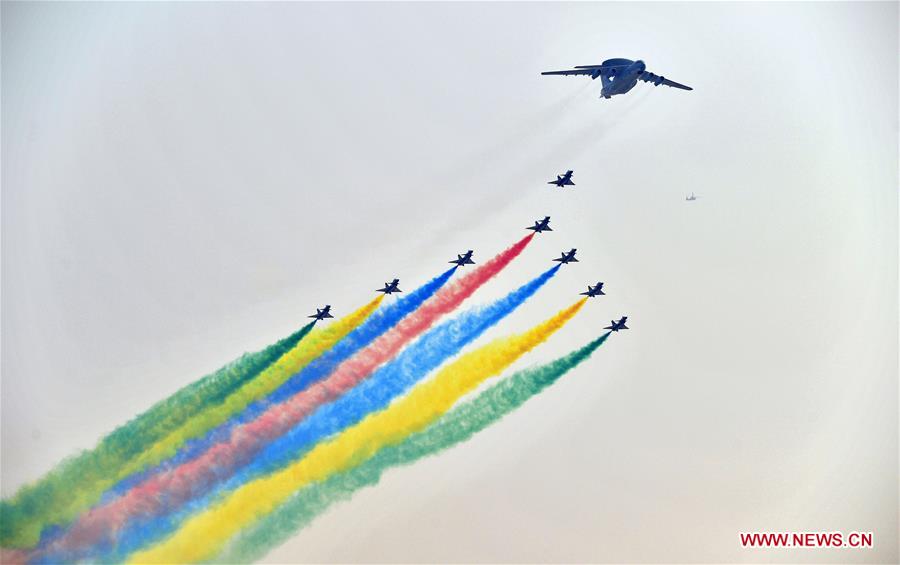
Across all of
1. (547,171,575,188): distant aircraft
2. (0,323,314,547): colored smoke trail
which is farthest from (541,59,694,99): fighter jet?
(0,323,314,547): colored smoke trail

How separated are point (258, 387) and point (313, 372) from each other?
2.77 metres

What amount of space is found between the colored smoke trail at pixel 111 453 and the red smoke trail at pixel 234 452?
138cm

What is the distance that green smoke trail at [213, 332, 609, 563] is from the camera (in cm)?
5681

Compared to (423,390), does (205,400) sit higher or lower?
higher

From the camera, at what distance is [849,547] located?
7725cm

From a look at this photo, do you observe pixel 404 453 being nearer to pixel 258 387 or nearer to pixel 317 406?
pixel 317 406

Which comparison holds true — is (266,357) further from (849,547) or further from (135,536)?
(849,547)

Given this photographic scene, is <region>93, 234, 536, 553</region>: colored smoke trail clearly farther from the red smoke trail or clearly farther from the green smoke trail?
the green smoke trail

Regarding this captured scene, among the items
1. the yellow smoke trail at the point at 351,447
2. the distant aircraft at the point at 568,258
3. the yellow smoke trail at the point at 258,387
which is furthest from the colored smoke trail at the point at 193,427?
the distant aircraft at the point at 568,258

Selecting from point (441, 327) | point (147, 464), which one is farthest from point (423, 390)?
point (147, 464)

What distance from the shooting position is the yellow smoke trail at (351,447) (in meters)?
56.6

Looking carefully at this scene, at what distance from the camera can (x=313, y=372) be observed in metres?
59.9

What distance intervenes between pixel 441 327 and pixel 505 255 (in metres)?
5.04

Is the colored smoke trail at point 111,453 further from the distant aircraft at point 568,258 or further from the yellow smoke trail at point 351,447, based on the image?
the distant aircraft at point 568,258
